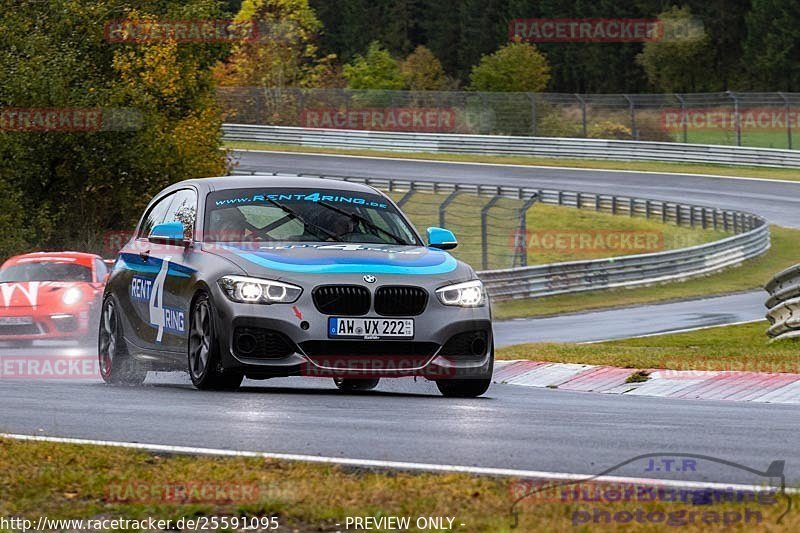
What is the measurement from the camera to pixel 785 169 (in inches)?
2274

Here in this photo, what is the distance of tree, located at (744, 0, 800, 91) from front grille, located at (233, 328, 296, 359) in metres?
91.6

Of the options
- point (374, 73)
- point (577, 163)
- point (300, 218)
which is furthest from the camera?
point (374, 73)

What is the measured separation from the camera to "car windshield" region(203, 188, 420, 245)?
35.9 ft

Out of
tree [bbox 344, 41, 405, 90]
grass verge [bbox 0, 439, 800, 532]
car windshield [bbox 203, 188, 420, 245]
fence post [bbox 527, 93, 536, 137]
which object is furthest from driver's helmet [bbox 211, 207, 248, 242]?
tree [bbox 344, 41, 405, 90]

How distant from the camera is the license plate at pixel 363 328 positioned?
32.8 ft

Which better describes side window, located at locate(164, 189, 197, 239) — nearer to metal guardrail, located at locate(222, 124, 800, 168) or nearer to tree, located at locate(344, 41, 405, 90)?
metal guardrail, located at locate(222, 124, 800, 168)

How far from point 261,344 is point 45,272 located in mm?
9944

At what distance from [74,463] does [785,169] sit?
5388cm

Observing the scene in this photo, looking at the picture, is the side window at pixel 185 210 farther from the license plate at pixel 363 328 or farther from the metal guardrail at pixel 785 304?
the metal guardrail at pixel 785 304

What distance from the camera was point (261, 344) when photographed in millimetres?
10000

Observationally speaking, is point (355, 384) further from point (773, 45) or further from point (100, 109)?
point (773, 45)

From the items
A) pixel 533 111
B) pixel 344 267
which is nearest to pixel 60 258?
pixel 344 267

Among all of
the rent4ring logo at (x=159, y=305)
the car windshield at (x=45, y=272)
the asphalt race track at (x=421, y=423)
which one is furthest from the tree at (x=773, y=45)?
the rent4ring logo at (x=159, y=305)

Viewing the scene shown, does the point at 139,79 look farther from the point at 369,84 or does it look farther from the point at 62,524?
the point at 369,84
